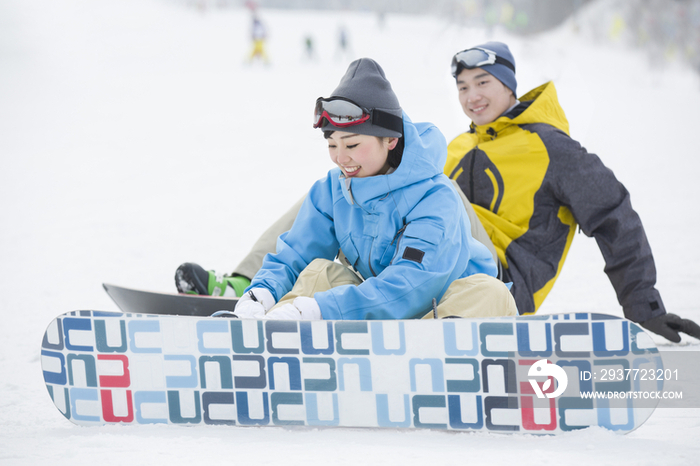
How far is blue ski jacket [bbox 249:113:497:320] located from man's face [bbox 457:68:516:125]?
Answer: 68cm

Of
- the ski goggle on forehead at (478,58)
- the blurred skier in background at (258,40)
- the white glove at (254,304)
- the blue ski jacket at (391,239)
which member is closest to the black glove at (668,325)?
the blue ski jacket at (391,239)

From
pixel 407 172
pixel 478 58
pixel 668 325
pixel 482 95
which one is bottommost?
pixel 668 325

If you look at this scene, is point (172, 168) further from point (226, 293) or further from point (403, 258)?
point (403, 258)

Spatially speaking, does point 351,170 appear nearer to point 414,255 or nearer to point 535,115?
point 414,255

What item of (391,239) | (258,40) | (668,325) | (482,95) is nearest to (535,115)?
(482,95)

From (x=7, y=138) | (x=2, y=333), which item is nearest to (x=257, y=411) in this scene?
(x=2, y=333)

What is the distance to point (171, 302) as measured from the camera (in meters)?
2.11

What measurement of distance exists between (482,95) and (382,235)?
97 centimetres

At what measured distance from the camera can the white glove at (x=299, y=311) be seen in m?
1.53

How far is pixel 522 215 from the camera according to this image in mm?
2227

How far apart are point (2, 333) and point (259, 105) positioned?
7295 mm

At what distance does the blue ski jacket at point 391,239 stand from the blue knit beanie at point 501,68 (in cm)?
70
